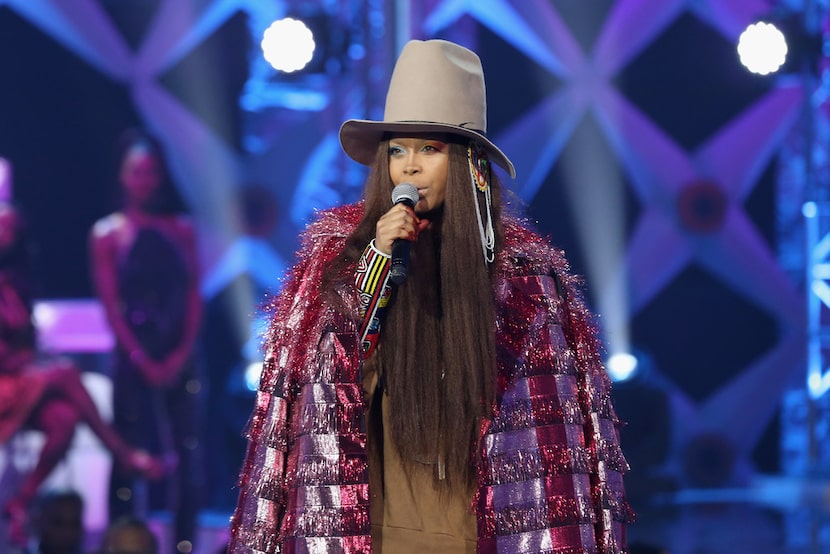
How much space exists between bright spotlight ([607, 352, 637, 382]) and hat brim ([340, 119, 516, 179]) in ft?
13.2

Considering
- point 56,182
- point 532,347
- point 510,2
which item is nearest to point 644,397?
point 510,2

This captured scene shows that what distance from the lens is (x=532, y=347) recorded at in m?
2.02

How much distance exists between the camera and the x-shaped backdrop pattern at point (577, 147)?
19.1ft

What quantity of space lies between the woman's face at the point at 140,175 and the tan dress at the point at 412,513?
4014 mm

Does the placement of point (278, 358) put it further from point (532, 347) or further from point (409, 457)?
point (532, 347)

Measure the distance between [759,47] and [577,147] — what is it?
1218 mm

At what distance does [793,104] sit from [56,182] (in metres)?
4.15

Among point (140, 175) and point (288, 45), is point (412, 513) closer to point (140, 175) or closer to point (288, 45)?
point (288, 45)

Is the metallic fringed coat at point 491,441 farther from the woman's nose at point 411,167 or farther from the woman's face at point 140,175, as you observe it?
the woman's face at point 140,175

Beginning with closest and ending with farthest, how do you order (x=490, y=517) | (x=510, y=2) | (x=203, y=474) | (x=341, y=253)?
(x=490, y=517), (x=341, y=253), (x=203, y=474), (x=510, y=2)

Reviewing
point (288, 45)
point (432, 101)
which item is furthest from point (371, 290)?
point (288, 45)

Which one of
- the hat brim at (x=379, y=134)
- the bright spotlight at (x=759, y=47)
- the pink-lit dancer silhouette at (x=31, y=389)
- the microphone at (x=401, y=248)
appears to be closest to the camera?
the microphone at (x=401, y=248)

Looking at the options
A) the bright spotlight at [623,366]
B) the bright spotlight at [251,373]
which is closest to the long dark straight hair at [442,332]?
the bright spotlight at [251,373]

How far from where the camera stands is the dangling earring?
2090mm
